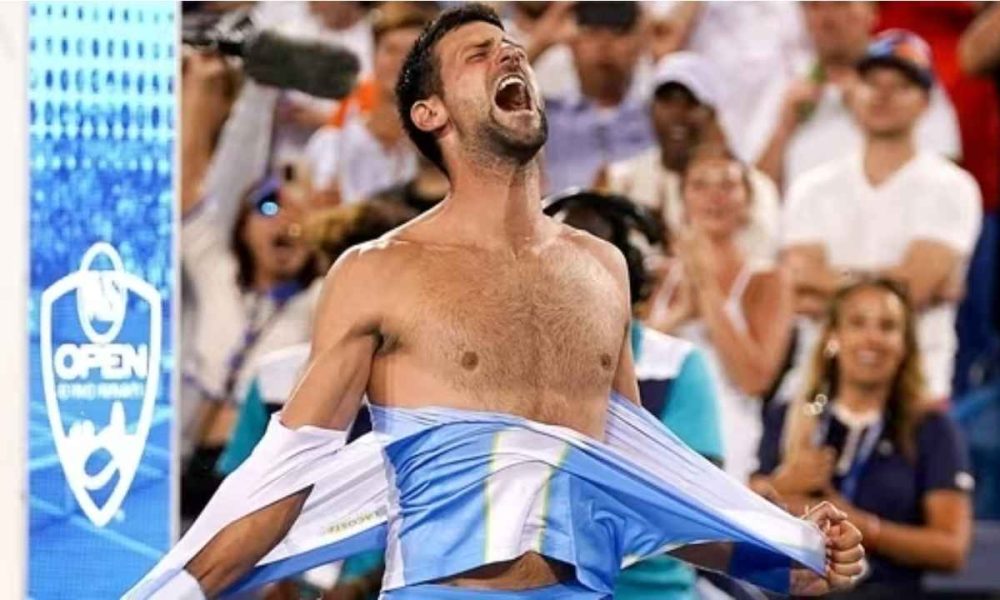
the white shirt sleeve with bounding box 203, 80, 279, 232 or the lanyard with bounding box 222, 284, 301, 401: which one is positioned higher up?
the white shirt sleeve with bounding box 203, 80, 279, 232

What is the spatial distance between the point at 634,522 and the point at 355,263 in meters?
0.53

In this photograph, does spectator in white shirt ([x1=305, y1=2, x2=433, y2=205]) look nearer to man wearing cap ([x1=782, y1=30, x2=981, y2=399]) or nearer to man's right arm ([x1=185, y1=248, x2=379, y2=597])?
man wearing cap ([x1=782, y1=30, x2=981, y2=399])

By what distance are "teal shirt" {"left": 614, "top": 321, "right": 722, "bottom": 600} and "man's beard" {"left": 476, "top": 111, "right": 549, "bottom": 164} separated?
77 cm

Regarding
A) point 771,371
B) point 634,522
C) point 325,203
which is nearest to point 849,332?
point 771,371

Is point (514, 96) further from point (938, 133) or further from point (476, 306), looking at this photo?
point (938, 133)

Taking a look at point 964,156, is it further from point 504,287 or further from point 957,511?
point 504,287

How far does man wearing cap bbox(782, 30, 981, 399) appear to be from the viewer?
3953 mm

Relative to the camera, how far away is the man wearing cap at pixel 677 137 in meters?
3.92

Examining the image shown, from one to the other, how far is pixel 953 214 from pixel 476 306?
1.64 metres

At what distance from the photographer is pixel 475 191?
2725 mm

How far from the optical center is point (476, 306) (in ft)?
8.66

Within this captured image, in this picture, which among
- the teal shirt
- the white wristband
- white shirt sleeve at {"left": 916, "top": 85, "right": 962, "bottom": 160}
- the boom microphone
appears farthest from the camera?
white shirt sleeve at {"left": 916, "top": 85, "right": 962, "bottom": 160}

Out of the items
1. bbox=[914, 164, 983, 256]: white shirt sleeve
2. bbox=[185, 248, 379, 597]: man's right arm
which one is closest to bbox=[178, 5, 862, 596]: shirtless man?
bbox=[185, 248, 379, 597]: man's right arm

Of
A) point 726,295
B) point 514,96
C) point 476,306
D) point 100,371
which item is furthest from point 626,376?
point 726,295
